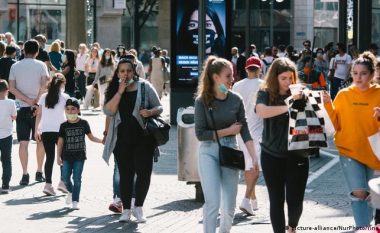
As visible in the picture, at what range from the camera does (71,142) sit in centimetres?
1302

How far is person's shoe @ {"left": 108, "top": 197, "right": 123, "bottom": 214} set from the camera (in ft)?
40.2

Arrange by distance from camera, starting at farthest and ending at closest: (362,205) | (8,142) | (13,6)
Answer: (13,6) < (8,142) < (362,205)

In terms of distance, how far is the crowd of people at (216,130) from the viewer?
9.54m

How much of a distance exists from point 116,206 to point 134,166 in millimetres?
719

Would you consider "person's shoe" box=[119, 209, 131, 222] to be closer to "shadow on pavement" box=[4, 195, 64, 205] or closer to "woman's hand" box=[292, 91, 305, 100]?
"shadow on pavement" box=[4, 195, 64, 205]

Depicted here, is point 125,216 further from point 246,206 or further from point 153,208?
point 246,206

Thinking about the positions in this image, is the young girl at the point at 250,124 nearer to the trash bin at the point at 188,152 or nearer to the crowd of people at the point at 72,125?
the trash bin at the point at 188,152

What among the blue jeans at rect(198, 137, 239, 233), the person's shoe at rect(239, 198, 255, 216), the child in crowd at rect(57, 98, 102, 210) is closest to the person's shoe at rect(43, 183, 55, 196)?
the child in crowd at rect(57, 98, 102, 210)

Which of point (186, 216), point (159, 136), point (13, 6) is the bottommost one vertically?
point (186, 216)

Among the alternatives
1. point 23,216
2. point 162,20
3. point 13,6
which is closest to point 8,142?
point 23,216

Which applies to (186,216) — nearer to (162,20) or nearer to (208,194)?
(208,194)

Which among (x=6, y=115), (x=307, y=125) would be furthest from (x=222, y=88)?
(x=6, y=115)

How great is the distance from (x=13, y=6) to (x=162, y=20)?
Answer: 16847 millimetres

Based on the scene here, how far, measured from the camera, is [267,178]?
962 cm
